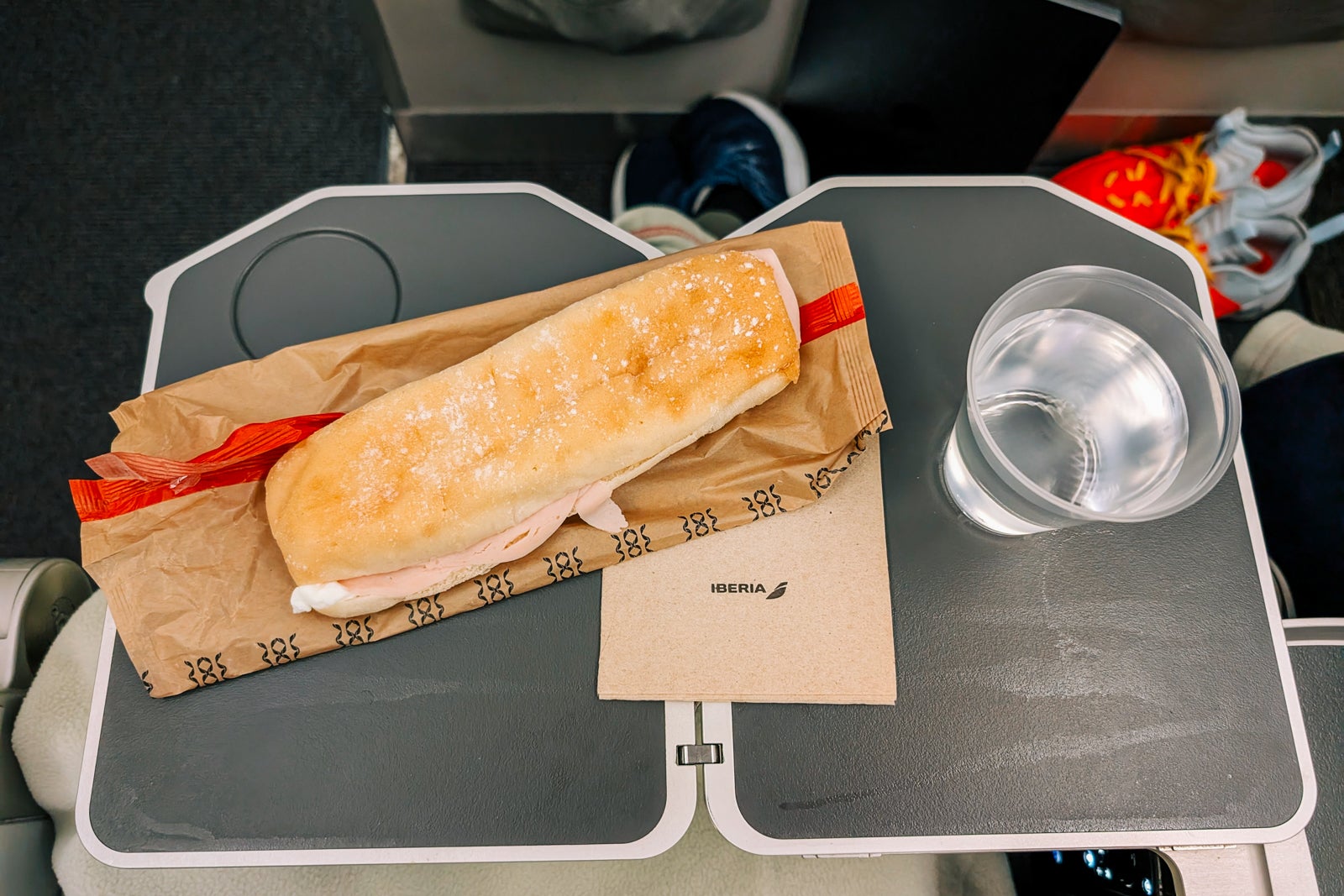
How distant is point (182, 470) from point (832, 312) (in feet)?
2.64

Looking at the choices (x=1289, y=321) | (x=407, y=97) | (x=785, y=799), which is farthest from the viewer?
(x=407, y=97)

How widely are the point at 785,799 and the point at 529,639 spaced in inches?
13.5

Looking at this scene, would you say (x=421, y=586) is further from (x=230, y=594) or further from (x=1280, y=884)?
(x=1280, y=884)

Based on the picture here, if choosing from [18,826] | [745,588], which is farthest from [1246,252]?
[18,826]

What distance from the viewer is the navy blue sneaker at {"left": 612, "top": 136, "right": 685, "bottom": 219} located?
176cm

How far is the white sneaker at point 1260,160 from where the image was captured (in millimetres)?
1692

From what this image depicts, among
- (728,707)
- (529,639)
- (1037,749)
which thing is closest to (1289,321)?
(1037,749)

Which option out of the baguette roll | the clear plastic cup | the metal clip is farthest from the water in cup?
the metal clip

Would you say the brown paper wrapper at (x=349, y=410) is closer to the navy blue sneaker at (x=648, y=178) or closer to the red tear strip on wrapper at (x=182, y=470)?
the red tear strip on wrapper at (x=182, y=470)

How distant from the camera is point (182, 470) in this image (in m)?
0.92

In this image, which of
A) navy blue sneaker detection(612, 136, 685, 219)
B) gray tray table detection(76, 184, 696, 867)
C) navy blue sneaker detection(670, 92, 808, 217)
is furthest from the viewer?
navy blue sneaker detection(612, 136, 685, 219)

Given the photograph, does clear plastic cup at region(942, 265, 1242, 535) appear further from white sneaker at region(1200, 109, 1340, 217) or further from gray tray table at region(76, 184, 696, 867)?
white sneaker at region(1200, 109, 1340, 217)

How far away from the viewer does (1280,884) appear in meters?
0.91

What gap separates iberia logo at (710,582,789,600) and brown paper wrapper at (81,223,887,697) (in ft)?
0.22
